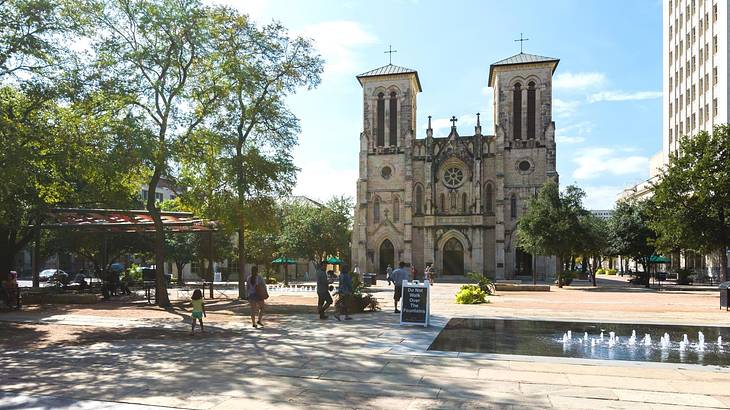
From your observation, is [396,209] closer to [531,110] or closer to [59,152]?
[531,110]

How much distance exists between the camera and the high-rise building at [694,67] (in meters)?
49.6

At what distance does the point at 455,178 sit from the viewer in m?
52.8

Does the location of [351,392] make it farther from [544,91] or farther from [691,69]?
[691,69]

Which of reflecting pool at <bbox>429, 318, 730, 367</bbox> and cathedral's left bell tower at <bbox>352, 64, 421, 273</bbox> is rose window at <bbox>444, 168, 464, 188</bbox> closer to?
cathedral's left bell tower at <bbox>352, 64, 421, 273</bbox>

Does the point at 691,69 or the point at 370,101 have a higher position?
the point at 691,69

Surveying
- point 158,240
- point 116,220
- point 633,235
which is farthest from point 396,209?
point 158,240

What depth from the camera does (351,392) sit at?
7.53 meters

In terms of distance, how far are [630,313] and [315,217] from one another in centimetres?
3337

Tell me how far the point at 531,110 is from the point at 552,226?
18933 millimetres

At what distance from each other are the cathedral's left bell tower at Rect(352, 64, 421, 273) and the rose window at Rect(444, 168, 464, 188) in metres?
3.62

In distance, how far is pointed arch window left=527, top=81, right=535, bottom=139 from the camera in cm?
5141

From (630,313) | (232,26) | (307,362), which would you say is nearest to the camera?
(307,362)

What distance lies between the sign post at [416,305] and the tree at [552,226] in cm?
2465

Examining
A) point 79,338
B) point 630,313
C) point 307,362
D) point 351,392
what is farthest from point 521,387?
point 630,313
